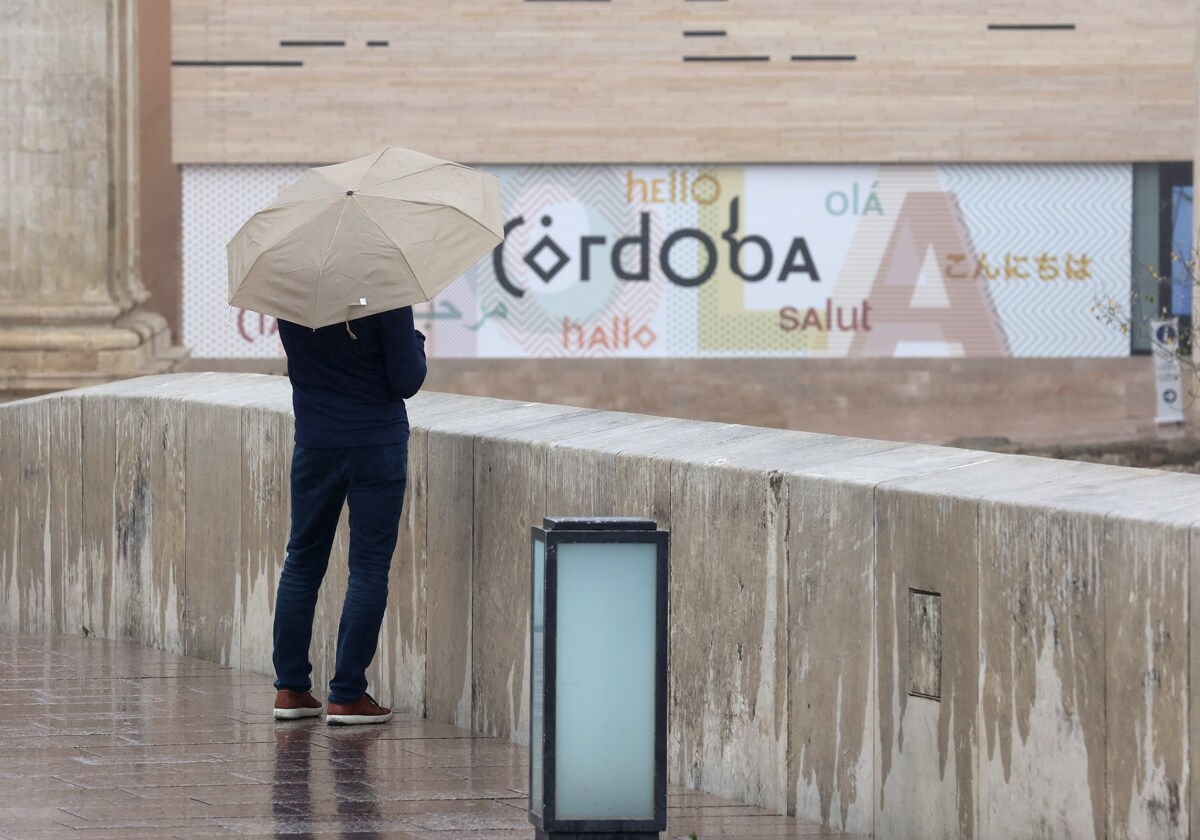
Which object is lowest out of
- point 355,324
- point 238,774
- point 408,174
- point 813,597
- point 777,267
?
point 238,774

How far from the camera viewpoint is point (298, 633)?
20.4 ft

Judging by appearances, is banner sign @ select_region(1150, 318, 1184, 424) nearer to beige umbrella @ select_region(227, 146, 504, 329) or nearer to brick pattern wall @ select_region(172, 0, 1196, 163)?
brick pattern wall @ select_region(172, 0, 1196, 163)

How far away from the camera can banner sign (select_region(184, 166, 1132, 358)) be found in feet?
86.8

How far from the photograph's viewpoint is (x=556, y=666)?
453 centimetres

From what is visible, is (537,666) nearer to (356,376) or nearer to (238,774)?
(238,774)

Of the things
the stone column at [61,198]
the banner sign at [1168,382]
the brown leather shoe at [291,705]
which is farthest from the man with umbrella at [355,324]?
the banner sign at [1168,382]

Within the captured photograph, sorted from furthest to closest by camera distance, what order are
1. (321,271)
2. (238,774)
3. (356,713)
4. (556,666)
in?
(356,713)
(321,271)
(238,774)
(556,666)

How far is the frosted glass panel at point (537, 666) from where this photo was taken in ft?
14.9

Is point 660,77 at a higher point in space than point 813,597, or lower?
higher

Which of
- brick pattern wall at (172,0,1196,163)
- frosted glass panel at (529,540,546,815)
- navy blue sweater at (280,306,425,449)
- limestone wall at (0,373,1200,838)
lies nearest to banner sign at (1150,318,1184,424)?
brick pattern wall at (172,0,1196,163)

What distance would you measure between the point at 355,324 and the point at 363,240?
245mm

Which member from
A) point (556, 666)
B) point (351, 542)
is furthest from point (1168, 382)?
point (556, 666)

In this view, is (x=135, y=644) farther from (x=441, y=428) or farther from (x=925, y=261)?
(x=925, y=261)

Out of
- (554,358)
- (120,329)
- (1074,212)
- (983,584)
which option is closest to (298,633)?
(983,584)
